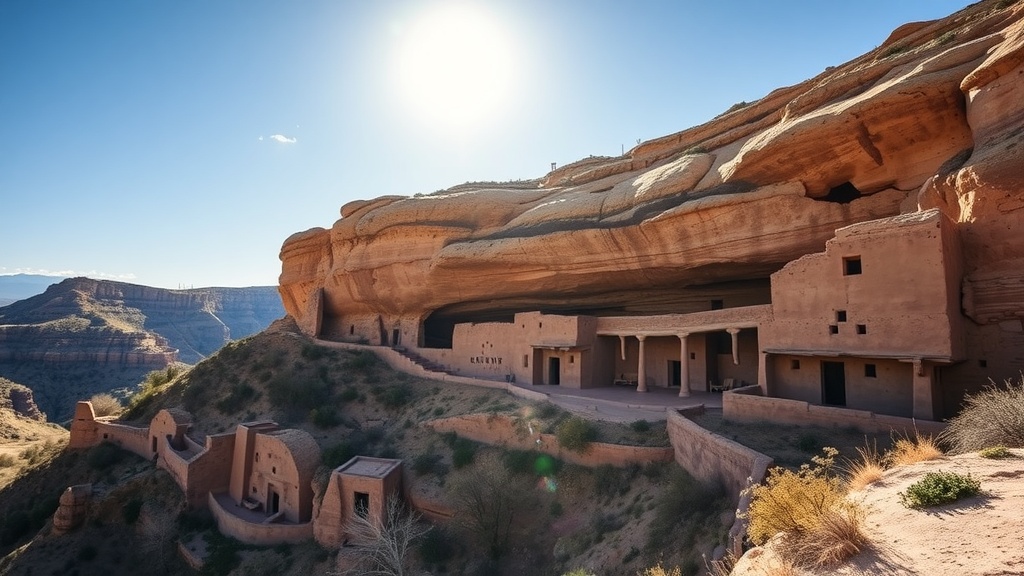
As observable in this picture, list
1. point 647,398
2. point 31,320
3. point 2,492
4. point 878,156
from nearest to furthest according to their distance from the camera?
point 878,156, point 647,398, point 2,492, point 31,320

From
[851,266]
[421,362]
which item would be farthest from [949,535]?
[421,362]

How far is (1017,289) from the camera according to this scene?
12.3 m

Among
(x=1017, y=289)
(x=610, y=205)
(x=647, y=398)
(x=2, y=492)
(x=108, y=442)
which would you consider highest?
(x=610, y=205)

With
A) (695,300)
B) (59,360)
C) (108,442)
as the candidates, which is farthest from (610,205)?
(59,360)

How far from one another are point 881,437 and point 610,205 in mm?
13024

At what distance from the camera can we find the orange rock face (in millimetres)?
12852

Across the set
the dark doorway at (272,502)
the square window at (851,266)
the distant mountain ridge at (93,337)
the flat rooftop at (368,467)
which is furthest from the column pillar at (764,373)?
the distant mountain ridge at (93,337)

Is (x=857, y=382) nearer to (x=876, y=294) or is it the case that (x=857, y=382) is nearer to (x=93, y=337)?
(x=876, y=294)

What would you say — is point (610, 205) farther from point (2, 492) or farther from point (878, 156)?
point (2, 492)

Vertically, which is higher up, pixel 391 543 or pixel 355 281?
pixel 355 281

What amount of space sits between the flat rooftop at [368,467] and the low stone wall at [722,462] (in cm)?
994

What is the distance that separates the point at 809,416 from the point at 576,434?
6263 millimetres

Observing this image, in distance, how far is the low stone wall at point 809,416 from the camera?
1198cm

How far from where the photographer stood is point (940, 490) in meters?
5.94
